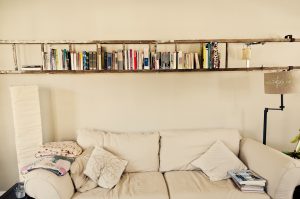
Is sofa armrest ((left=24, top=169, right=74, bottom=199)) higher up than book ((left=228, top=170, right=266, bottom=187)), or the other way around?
sofa armrest ((left=24, top=169, right=74, bottom=199))

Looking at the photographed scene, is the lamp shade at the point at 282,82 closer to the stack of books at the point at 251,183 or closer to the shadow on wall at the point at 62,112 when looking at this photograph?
the stack of books at the point at 251,183

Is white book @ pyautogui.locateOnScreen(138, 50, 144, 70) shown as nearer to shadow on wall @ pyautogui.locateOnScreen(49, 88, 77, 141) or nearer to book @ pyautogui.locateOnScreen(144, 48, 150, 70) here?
book @ pyautogui.locateOnScreen(144, 48, 150, 70)

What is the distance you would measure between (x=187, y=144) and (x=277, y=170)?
886 millimetres

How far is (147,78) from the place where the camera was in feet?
8.84

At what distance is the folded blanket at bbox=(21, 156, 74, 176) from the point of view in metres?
1.87

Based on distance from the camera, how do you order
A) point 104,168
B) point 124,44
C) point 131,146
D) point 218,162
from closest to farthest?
point 104,168, point 218,162, point 131,146, point 124,44


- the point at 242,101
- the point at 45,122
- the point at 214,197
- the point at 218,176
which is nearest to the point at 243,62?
the point at 242,101

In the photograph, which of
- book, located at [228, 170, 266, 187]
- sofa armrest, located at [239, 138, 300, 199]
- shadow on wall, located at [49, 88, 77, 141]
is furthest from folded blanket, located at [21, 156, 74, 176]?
sofa armrest, located at [239, 138, 300, 199]

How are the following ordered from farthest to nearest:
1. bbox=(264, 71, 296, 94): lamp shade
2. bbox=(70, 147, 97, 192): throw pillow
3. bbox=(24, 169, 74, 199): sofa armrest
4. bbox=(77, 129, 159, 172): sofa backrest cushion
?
bbox=(77, 129, 159, 172): sofa backrest cushion, bbox=(264, 71, 296, 94): lamp shade, bbox=(70, 147, 97, 192): throw pillow, bbox=(24, 169, 74, 199): sofa armrest

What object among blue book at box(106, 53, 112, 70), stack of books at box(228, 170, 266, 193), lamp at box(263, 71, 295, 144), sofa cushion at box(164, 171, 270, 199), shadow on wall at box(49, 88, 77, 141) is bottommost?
sofa cushion at box(164, 171, 270, 199)

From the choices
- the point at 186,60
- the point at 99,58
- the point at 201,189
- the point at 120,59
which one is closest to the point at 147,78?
the point at 120,59

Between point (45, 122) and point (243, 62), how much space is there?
8.44ft

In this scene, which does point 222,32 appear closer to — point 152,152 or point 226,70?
point 226,70

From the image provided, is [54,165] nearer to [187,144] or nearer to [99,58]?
[99,58]
